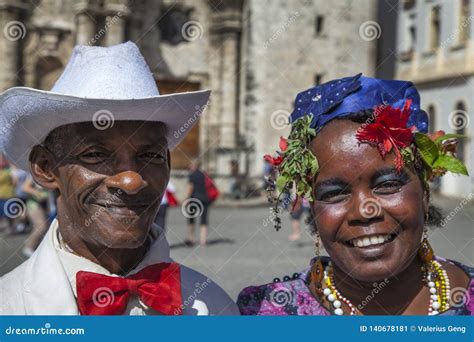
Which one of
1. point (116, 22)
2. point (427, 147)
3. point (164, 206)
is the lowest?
point (164, 206)

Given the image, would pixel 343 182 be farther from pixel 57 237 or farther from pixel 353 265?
pixel 57 237

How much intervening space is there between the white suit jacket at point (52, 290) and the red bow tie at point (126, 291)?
0.05 m

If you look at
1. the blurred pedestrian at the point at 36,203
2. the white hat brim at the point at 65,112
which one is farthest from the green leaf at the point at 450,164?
the blurred pedestrian at the point at 36,203

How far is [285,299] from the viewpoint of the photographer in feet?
9.61

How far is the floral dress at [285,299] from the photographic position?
9.38 ft

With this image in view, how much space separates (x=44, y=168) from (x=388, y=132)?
1205 mm

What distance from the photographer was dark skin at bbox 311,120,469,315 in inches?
101

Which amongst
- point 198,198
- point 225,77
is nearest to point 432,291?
point 198,198

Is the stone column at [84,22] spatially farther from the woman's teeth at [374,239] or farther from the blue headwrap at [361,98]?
the woman's teeth at [374,239]

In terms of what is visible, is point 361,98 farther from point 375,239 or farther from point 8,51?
point 8,51

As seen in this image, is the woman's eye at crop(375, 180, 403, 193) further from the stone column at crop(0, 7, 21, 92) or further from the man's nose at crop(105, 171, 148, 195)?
the stone column at crop(0, 7, 21, 92)

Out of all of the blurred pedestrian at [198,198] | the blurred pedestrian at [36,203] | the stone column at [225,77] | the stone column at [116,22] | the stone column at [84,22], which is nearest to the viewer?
the blurred pedestrian at [36,203]

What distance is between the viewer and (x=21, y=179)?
35.6 ft

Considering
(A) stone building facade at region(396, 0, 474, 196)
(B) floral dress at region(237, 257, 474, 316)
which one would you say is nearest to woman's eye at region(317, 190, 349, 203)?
(B) floral dress at region(237, 257, 474, 316)
